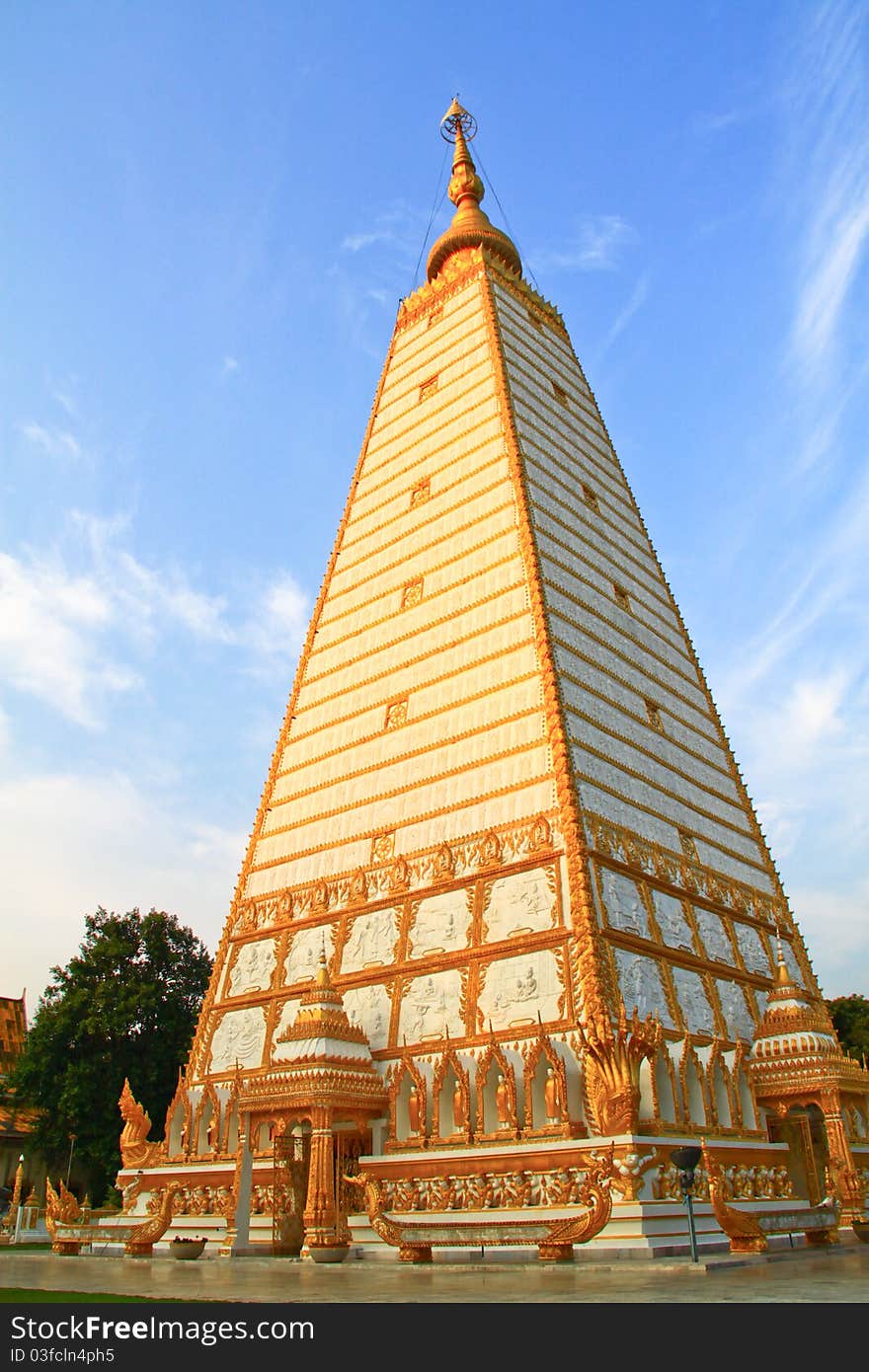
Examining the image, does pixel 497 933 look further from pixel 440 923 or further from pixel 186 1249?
pixel 186 1249

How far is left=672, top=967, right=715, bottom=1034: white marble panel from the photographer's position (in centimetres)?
1516

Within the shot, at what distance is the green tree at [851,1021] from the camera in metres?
29.7

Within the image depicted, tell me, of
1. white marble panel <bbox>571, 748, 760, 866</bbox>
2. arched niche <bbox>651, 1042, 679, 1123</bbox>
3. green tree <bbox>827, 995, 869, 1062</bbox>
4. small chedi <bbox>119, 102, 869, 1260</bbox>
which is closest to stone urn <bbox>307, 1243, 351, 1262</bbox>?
small chedi <bbox>119, 102, 869, 1260</bbox>

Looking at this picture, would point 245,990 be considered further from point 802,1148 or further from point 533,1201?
point 802,1148

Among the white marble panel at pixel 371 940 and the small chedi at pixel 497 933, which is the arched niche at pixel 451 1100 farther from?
the white marble panel at pixel 371 940

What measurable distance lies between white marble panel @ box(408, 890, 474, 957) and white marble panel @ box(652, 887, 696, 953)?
327cm

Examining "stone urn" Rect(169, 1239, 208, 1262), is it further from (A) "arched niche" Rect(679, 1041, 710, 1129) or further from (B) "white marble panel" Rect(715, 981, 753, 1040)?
(B) "white marble panel" Rect(715, 981, 753, 1040)

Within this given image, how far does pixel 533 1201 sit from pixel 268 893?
9.15 m

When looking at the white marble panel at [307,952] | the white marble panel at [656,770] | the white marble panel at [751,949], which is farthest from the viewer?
the white marble panel at [751,949]

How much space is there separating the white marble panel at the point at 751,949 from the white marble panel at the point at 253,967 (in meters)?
9.05

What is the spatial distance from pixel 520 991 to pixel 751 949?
6444mm

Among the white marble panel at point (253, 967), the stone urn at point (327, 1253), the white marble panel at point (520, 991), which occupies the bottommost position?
the stone urn at point (327, 1253)

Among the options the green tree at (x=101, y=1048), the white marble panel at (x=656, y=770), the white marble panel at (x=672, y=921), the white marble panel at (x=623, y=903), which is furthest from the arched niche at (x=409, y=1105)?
the green tree at (x=101, y=1048)

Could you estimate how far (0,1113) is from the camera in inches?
1252
